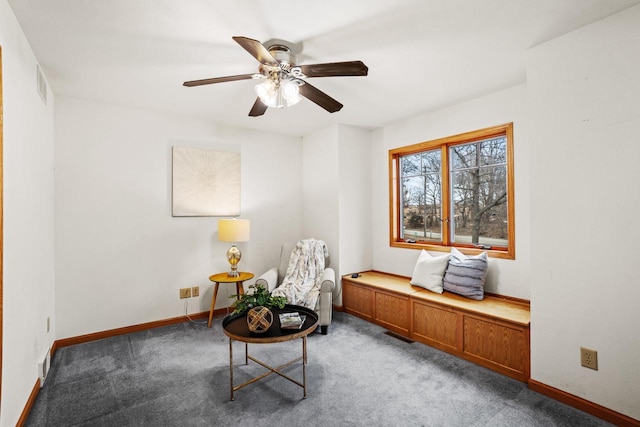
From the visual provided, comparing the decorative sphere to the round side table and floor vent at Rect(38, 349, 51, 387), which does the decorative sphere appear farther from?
floor vent at Rect(38, 349, 51, 387)

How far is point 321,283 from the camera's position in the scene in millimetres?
3520

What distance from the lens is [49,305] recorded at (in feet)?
9.46

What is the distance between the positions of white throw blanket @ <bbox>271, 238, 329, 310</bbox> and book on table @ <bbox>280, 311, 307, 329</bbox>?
3.20 ft

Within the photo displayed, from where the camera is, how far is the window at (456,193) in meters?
3.19

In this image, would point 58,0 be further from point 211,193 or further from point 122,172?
point 211,193

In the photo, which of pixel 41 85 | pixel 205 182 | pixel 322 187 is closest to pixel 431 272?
pixel 322 187

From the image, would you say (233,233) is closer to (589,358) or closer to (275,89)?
(275,89)

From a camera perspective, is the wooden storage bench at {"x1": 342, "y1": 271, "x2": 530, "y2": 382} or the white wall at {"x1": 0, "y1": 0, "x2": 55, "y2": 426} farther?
the wooden storage bench at {"x1": 342, "y1": 271, "x2": 530, "y2": 382}

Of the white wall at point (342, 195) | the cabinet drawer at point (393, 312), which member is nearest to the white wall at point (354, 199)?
the white wall at point (342, 195)

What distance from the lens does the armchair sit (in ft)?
11.1

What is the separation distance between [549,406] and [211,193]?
377 centimetres

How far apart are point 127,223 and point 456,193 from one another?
145 inches

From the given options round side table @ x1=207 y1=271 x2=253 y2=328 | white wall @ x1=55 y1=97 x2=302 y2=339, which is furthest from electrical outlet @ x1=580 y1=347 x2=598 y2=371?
white wall @ x1=55 y1=97 x2=302 y2=339

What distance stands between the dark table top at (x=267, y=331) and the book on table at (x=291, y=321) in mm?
29
